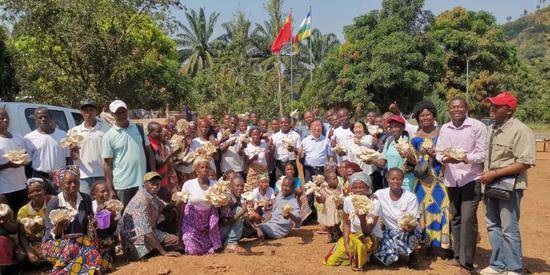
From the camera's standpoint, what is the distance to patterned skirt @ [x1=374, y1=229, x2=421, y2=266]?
17.0 feet

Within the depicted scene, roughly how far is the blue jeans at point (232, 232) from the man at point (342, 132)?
95.8 inches

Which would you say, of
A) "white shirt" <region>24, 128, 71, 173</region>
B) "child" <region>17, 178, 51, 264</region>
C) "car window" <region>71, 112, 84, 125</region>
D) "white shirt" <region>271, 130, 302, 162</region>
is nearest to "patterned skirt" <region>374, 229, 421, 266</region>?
"white shirt" <region>271, 130, 302, 162</region>

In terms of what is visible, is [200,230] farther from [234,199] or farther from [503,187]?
[503,187]

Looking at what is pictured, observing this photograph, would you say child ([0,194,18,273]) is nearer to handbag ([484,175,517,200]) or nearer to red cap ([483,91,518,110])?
handbag ([484,175,517,200])

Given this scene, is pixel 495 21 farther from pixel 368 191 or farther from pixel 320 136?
pixel 368 191

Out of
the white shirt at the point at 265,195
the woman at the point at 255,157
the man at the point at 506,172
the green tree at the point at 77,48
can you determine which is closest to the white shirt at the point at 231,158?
the woman at the point at 255,157

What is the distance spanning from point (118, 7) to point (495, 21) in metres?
24.8

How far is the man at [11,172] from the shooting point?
5190 mm

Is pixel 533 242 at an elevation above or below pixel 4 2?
below

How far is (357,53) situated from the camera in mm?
22828

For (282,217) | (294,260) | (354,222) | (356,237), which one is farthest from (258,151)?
(356,237)

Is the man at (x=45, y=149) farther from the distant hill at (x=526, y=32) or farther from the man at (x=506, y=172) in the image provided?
the distant hill at (x=526, y=32)

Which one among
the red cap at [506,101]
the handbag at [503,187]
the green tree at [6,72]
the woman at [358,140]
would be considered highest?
the green tree at [6,72]

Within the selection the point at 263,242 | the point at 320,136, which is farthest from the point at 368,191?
the point at 320,136
